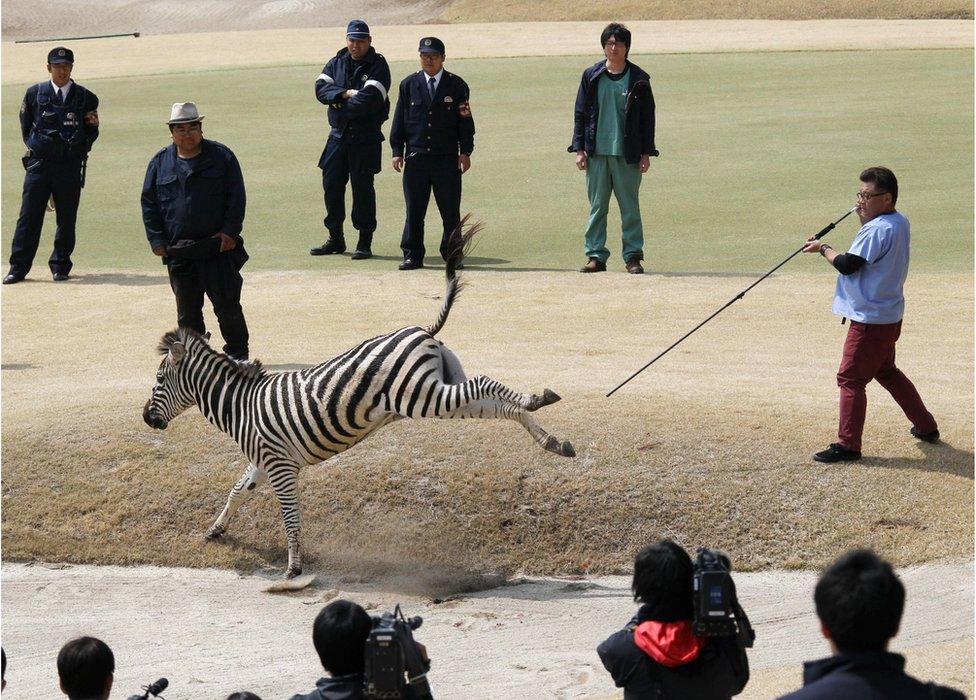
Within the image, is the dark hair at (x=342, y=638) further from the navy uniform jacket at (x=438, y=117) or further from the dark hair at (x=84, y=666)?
the navy uniform jacket at (x=438, y=117)

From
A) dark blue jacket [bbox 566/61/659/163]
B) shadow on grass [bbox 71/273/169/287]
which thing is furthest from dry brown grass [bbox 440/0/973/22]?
shadow on grass [bbox 71/273/169/287]

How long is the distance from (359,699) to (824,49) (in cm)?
3227

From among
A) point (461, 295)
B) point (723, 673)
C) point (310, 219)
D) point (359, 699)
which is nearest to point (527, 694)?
point (723, 673)

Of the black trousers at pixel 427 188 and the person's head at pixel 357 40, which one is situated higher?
the person's head at pixel 357 40

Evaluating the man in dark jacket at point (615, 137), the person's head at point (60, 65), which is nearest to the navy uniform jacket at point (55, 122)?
the person's head at point (60, 65)

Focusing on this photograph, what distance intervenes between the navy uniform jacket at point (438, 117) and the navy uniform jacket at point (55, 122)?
3538mm

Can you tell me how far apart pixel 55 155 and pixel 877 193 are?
9.89m

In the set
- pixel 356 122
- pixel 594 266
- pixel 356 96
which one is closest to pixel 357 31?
pixel 356 96

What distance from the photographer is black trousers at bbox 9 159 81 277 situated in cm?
1562

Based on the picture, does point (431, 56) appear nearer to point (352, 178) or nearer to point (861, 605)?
point (352, 178)

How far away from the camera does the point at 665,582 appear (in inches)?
208

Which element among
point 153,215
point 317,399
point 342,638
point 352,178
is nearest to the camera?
point 342,638

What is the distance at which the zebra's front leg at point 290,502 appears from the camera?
29.8 feet

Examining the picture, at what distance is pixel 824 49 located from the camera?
34.5 metres
